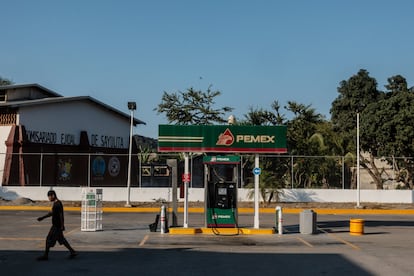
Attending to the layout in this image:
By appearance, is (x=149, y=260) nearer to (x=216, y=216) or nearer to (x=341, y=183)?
(x=216, y=216)

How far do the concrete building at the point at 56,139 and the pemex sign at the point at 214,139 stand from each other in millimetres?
16976

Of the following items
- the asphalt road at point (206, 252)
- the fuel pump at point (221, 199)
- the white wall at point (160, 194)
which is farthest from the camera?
the white wall at point (160, 194)

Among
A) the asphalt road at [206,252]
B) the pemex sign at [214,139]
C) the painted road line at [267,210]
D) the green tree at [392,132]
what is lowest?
the asphalt road at [206,252]

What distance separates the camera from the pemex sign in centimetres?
2084

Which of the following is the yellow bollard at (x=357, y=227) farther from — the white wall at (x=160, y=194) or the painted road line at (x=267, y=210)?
the white wall at (x=160, y=194)

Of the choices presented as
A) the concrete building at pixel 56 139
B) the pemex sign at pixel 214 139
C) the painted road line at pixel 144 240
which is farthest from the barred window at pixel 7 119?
the painted road line at pixel 144 240

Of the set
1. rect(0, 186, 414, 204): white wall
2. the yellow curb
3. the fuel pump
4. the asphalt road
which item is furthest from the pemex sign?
rect(0, 186, 414, 204): white wall

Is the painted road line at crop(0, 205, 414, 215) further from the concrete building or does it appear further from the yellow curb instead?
the yellow curb

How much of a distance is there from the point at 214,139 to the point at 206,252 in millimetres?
6301

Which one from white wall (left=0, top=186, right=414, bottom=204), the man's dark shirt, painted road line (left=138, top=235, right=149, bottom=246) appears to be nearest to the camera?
the man's dark shirt

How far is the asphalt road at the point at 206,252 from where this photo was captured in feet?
41.2

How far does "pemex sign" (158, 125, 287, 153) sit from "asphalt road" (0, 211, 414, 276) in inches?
124

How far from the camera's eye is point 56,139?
46.3 m

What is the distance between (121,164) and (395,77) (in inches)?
1151
